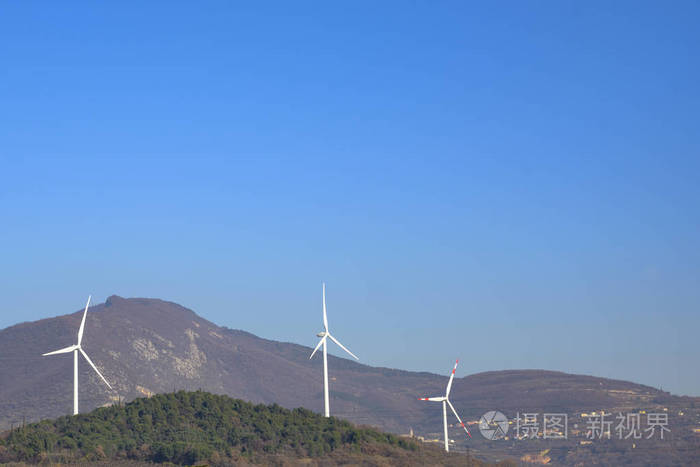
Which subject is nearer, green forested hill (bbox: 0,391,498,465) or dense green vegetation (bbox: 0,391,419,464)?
dense green vegetation (bbox: 0,391,419,464)

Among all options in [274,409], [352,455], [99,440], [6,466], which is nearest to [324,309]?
[274,409]

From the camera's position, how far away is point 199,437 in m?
134

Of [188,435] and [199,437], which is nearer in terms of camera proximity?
[199,437]

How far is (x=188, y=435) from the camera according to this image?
13450 centimetres

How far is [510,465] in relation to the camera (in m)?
171

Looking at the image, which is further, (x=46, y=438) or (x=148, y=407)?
(x=148, y=407)

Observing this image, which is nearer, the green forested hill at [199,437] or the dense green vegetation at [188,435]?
the dense green vegetation at [188,435]

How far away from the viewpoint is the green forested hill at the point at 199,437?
405 ft

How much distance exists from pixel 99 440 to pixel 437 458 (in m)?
51.1

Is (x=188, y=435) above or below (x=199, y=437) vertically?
above

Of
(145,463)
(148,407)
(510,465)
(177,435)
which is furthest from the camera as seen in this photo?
(510,465)

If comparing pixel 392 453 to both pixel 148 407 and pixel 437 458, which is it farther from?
pixel 148 407

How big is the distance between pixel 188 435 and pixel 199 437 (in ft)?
5.75

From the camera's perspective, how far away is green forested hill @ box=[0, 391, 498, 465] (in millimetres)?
123375
